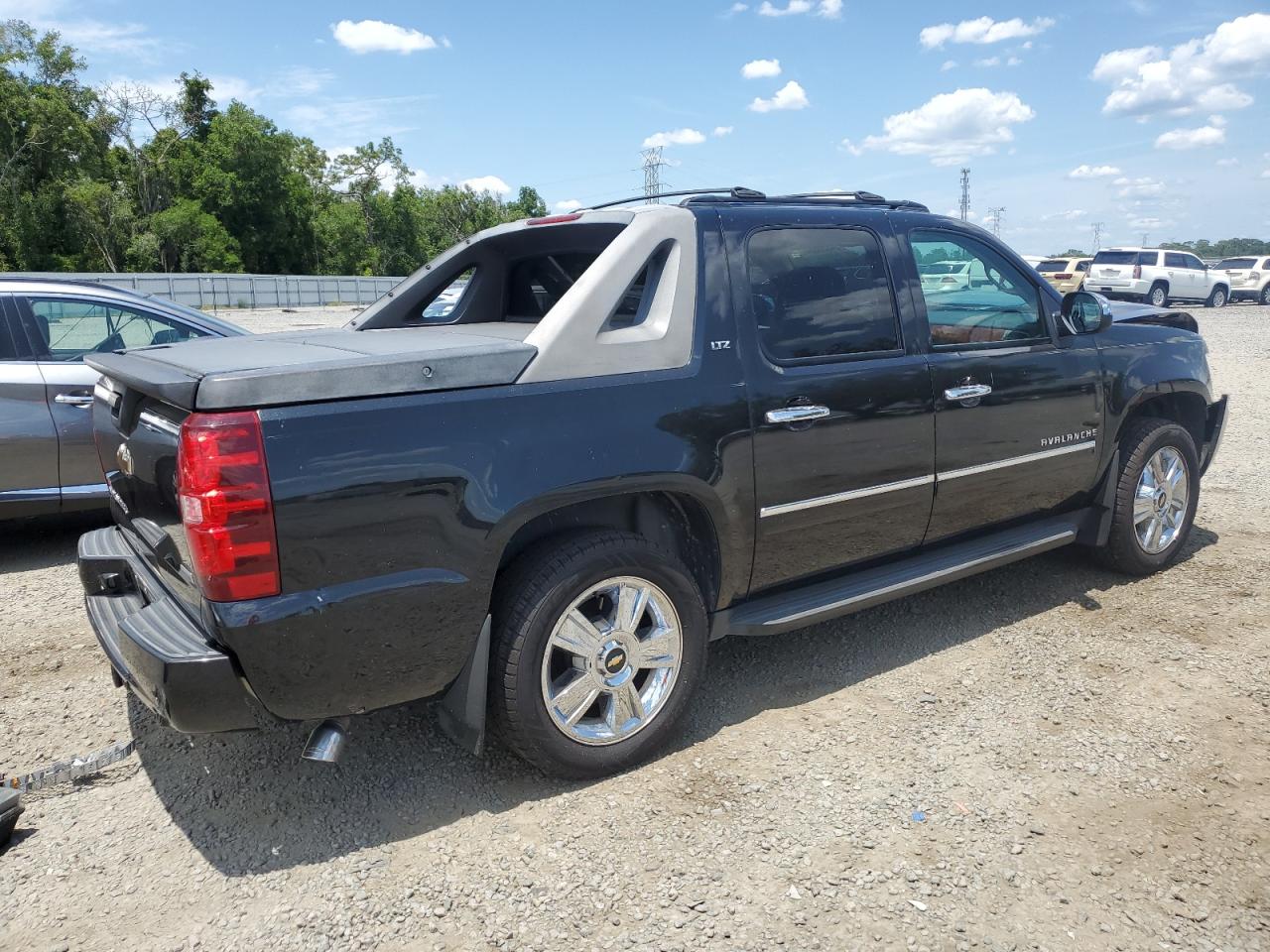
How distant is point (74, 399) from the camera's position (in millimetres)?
5676

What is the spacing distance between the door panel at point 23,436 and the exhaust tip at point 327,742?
376 cm

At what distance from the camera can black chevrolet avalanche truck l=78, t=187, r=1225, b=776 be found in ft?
8.74

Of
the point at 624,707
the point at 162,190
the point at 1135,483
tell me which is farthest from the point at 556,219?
the point at 162,190

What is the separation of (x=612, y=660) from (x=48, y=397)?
423cm

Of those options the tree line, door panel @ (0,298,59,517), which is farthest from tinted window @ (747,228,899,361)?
the tree line

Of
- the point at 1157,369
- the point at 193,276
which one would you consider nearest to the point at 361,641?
the point at 1157,369

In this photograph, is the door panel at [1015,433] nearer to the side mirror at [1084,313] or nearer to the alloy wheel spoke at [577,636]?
the side mirror at [1084,313]

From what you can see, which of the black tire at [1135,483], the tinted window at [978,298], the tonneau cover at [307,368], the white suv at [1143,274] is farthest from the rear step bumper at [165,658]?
the white suv at [1143,274]

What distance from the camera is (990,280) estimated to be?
4523mm

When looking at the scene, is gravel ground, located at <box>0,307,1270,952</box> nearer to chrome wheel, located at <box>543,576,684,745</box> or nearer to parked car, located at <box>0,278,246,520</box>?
chrome wheel, located at <box>543,576,684,745</box>

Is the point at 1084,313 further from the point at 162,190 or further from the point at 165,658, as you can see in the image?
the point at 162,190

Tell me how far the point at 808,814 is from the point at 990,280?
268cm

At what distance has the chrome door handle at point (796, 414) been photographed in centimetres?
352

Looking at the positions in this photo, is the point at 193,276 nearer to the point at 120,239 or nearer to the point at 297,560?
the point at 120,239
